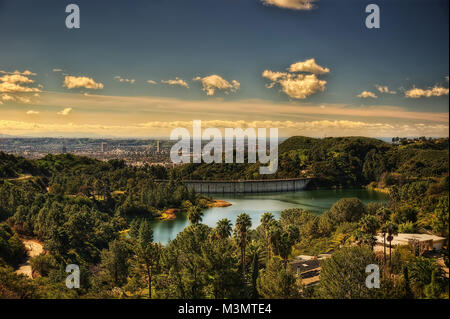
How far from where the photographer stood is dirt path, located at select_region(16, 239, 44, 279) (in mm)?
15580

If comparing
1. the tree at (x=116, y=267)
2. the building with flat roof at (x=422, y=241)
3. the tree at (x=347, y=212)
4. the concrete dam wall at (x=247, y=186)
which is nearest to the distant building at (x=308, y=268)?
the building with flat roof at (x=422, y=241)

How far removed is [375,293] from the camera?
34.9 feet

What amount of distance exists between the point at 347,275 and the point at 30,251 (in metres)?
15.2

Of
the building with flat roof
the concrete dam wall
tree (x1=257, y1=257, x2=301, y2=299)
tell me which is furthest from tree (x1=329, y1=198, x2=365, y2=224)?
the concrete dam wall

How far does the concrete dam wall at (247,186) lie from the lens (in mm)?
53375

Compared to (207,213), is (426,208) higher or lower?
higher

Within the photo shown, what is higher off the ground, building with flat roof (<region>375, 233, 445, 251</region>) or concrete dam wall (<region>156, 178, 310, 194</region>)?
building with flat roof (<region>375, 233, 445, 251</region>)

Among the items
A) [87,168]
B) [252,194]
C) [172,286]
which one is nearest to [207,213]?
[252,194]

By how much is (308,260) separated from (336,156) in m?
45.8

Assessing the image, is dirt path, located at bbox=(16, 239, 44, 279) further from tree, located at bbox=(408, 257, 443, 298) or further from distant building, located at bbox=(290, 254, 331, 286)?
tree, located at bbox=(408, 257, 443, 298)

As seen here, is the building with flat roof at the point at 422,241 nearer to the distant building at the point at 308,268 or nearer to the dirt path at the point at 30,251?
the distant building at the point at 308,268

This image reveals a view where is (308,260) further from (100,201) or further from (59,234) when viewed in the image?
(100,201)

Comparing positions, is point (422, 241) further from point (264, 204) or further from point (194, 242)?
point (264, 204)

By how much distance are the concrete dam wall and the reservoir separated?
1.57m
